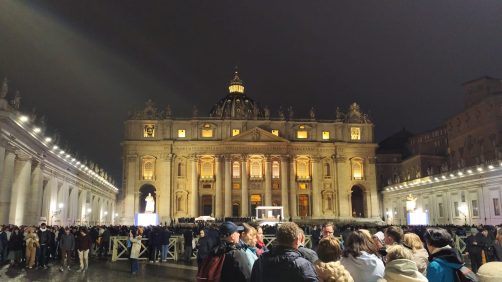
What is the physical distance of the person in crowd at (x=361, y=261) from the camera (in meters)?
5.32

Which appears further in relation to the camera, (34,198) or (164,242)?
(34,198)

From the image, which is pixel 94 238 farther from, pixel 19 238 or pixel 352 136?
pixel 352 136

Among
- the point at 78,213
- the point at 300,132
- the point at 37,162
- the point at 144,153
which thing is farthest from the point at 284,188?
the point at 37,162

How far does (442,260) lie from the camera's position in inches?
191

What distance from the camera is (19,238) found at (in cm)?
2022

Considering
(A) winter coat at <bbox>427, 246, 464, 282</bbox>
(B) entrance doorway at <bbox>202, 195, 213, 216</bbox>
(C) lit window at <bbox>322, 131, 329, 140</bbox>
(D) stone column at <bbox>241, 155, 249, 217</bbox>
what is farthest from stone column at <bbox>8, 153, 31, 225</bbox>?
(C) lit window at <bbox>322, 131, 329, 140</bbox>

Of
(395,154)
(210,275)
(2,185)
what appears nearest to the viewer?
(210,275)

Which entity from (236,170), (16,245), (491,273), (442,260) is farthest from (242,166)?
(491,273)

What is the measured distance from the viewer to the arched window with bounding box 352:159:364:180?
243ft

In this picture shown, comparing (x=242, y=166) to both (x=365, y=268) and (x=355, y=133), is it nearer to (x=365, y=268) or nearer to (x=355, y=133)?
(x=355, y=133)

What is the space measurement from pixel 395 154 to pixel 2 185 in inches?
2885

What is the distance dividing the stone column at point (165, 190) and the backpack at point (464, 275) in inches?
2541

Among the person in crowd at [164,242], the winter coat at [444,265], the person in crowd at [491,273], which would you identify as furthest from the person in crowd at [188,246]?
the person in crowd at [491,273]

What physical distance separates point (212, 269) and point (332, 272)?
1.63 metres
